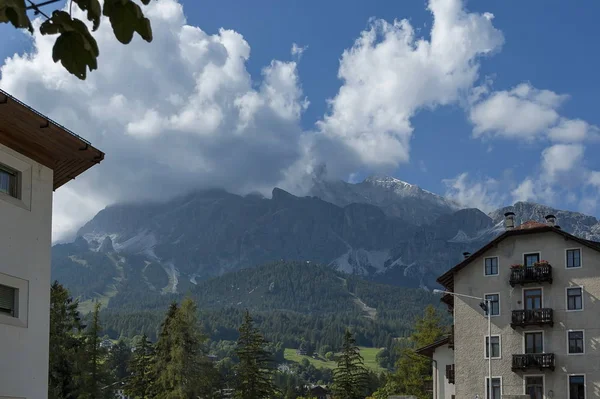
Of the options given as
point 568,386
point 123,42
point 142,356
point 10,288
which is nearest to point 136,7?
point 123,42

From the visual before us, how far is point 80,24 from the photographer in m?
4.61

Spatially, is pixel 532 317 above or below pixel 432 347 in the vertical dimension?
above

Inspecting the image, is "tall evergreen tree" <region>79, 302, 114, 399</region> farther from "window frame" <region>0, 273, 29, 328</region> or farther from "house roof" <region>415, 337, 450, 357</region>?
"window frame" <region>0, 273, 29, 328</region>

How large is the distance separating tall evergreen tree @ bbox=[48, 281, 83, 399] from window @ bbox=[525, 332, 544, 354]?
2946cm

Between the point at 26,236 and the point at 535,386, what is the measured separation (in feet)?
151

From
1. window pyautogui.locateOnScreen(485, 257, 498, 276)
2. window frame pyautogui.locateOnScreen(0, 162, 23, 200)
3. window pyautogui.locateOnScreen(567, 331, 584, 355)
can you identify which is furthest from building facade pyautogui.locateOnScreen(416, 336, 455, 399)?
window frame pyautogui.locateOnScreen(0, 162, 23, 200)

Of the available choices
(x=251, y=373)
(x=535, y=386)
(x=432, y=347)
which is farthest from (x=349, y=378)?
(x=535, y=386)

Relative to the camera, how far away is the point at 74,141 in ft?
69.9

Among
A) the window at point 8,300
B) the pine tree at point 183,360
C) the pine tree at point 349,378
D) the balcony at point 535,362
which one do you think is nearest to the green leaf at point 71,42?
the window at point 8,300

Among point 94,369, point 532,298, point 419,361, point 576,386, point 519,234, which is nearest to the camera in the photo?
point 576,386

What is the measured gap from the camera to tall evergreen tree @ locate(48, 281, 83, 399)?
196ft

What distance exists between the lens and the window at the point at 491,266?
63562 millimetres

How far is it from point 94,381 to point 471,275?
1055 inches

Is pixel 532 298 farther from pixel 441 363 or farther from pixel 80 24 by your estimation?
pixel 80 24
